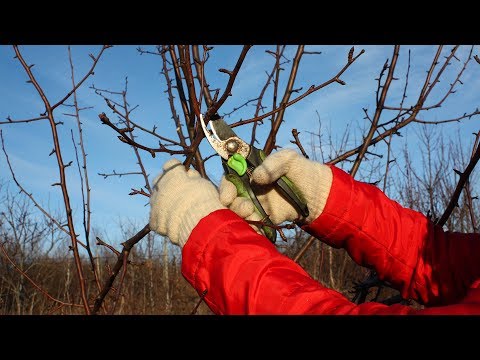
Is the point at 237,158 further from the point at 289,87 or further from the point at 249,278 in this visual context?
the point at 289,87

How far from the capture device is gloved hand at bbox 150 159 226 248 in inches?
50.4

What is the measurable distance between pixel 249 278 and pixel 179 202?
325mm

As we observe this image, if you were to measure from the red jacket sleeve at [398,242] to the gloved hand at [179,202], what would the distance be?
47cm

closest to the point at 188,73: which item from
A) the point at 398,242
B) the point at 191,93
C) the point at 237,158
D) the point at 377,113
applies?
the point at 191,93

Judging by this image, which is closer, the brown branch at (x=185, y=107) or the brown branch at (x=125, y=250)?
the brown branch at (x=125, y=250)

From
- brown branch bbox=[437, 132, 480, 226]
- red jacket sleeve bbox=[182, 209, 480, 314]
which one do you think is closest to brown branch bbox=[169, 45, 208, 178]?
red jacket sleeve bbox=[182, 209, 480, 314]

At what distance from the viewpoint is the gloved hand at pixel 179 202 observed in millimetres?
1279

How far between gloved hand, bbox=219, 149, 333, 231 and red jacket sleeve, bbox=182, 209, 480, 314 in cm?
15

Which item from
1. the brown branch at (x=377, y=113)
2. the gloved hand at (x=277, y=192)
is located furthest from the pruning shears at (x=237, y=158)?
the brown branch at (x=377, y=113)

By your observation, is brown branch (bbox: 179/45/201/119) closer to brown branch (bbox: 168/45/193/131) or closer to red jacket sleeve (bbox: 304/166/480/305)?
brown branch (bbox: 168/45/193/131)

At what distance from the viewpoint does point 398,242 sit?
1645 mm

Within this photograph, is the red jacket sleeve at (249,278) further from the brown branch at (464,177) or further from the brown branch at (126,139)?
the brown branch at (464,177)

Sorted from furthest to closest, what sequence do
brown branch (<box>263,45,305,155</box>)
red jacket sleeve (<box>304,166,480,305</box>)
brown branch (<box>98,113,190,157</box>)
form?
1. brown branch (<box>263,45,305,155</box>)
2. red jacket sleeve (<box>304,166,480,305</box>)
3. brown branch (<box>98,113,190,157</box>)
